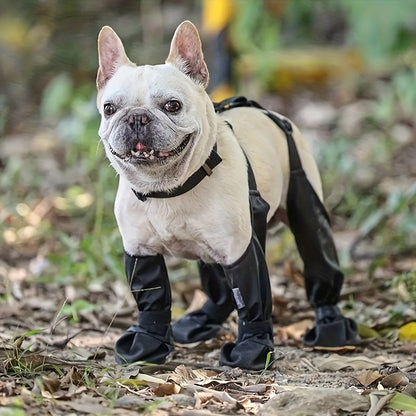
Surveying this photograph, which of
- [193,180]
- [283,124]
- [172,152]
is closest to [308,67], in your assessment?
[283,124]

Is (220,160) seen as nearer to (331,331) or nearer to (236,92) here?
(331,331)

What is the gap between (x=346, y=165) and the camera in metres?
8.16

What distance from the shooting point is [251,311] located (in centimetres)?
440

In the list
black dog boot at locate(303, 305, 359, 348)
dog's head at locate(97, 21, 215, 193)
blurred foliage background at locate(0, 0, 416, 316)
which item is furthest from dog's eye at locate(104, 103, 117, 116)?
black dog boot at locate(303, 305, 359, 348)

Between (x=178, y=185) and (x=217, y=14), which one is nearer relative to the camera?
(x=178, y=185)

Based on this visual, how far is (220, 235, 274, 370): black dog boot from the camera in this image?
14.2 feet

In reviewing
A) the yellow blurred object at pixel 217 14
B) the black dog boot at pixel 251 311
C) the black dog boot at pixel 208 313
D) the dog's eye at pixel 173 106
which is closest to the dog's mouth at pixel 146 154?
the dog's eye at pixel 173 106

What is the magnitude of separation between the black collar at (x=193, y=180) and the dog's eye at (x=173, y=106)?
28 cm

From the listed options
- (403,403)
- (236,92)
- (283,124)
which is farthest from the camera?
(236,92)

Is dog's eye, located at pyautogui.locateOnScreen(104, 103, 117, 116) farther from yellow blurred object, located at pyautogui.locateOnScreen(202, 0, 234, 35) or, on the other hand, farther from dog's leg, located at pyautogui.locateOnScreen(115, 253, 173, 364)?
yellow blurred object, located at pyautogui.locateOnScreen(202, 0, 234, 35)

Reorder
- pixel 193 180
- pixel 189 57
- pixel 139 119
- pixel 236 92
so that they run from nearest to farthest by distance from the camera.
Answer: pixel 139 119, pixel 193 180, pixel 189 57, pixel 236 92

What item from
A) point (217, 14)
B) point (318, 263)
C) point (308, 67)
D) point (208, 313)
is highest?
point (217, 14)

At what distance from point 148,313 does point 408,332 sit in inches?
57.7

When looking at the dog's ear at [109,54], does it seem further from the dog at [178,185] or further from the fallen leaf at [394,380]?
the fallen leaf at [394,380]
